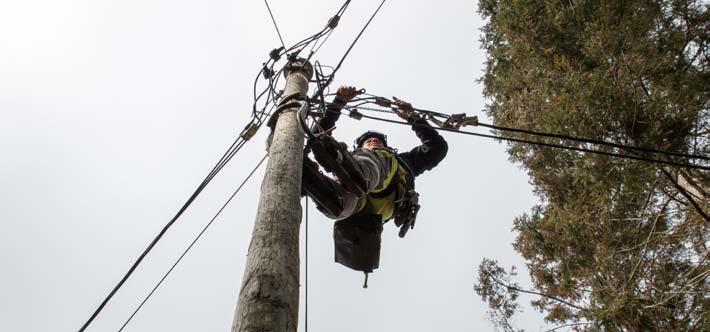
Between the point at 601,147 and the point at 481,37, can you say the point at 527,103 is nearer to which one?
the point at 601,147

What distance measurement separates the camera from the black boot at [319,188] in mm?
3221

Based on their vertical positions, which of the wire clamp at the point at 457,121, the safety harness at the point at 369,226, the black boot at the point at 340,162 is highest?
the wire clamp at the point at 457,121

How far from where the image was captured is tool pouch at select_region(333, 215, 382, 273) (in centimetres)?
411

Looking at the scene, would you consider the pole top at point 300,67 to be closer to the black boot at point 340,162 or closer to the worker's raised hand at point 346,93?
the worker's raised hand at point 346,93

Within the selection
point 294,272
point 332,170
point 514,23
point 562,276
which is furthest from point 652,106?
point 294,272

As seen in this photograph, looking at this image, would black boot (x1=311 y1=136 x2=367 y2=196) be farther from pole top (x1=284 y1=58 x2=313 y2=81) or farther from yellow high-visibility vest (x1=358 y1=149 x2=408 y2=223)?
pole top (x1=284 y1=58 x2=313 y2=81)

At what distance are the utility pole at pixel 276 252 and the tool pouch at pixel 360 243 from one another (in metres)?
1.60

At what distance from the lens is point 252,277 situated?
1725mm

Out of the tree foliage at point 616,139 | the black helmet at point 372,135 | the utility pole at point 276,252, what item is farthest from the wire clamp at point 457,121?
the utility pole at point 276,252

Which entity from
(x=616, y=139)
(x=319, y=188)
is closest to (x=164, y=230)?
(x=319, y=188)

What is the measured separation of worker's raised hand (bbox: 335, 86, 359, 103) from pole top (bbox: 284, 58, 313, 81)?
0.35 metres

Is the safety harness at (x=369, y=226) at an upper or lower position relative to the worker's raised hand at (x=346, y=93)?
lower

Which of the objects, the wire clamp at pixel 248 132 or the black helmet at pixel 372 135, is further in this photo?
the black helmet at pixel 372 135

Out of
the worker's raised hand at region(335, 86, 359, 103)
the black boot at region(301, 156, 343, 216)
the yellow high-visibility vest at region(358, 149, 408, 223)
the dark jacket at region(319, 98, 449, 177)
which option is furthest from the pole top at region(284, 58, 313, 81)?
Result: the dark jacket at region(319, 98, 449, 177)
